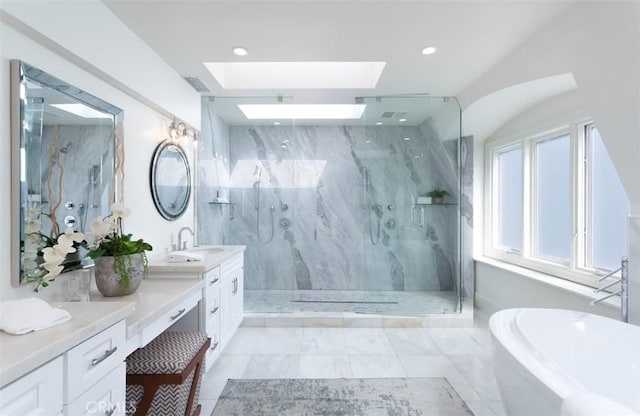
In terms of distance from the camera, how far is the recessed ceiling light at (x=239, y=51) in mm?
2467

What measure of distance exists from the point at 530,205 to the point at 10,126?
4.25m

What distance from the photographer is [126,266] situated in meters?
1.69

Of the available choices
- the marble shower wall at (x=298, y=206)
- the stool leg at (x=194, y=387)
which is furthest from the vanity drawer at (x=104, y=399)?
the marble shower wall at (x=298, y=206)

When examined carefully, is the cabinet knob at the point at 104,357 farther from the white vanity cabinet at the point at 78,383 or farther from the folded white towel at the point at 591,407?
the folded white towel at the point at 591,407

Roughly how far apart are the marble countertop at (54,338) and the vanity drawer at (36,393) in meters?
0.02

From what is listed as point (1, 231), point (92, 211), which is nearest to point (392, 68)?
point (92, 211)

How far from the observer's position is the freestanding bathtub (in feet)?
3.86

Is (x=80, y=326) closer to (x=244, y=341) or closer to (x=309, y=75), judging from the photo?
(x=244, y=341)

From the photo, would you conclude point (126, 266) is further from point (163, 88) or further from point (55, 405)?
point (163, 88)

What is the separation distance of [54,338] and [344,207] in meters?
3.86

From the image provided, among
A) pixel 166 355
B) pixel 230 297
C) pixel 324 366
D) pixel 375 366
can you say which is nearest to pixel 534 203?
pixel 375 366

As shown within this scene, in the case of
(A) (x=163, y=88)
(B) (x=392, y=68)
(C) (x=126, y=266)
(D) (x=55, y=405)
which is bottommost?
(D) (x=55, y=405)

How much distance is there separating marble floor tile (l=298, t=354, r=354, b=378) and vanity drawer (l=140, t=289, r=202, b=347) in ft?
3.45

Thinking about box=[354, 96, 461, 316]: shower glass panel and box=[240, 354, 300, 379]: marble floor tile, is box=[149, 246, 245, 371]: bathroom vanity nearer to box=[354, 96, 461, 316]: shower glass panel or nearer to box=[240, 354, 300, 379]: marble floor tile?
box=[240, 354, 300, 379]: marble floor tile
